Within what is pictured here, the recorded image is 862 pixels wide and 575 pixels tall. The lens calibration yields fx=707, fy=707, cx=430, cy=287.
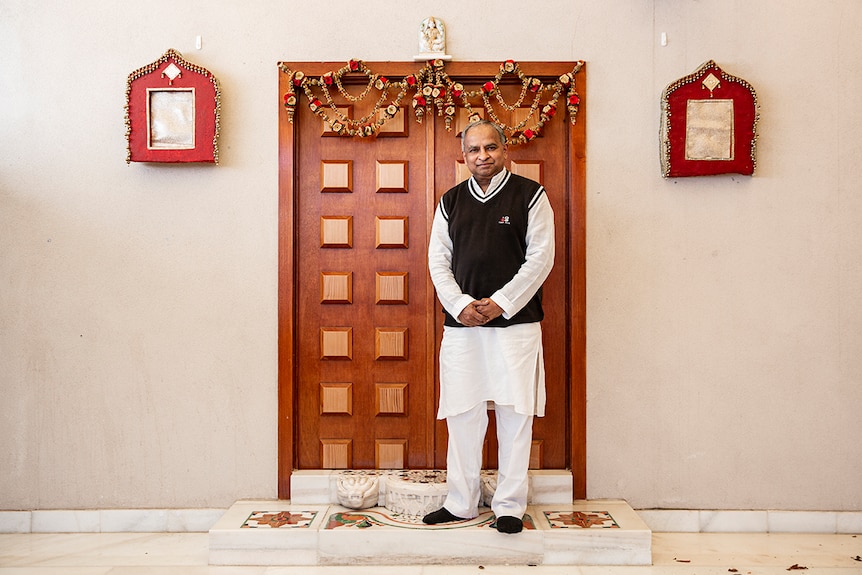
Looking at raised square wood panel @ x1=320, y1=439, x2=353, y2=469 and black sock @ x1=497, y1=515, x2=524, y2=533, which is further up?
raised square wood panel @ x1=320, y1=439, x2=353, y2=469

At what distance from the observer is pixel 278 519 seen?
3.14 meters

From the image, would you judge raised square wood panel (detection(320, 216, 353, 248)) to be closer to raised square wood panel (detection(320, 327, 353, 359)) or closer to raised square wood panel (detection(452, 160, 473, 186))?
raised square wood panel (detection(320, 327, 353, 359))

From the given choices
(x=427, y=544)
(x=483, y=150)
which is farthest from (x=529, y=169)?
(x=427, y=544)

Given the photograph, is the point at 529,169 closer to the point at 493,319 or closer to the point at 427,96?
the point at 427,96

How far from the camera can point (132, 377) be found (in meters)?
3.42

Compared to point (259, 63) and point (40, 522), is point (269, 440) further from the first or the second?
point (259, 63)

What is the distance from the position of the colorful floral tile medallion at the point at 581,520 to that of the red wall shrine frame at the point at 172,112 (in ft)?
7.47

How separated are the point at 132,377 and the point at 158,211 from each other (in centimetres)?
81

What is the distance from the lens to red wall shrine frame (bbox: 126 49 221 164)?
11.0 ft

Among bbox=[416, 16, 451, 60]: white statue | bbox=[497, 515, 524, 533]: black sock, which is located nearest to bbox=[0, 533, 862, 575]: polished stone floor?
bbox=[497, 515, 524, 533]: black sock

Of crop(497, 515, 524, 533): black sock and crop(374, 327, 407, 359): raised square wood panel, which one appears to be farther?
crop(374, 327, 407, 359): raised square wood panel

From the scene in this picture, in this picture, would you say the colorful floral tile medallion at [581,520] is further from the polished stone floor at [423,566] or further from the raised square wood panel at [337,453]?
the raised square wood panel at [337,453]

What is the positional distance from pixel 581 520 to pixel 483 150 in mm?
1661

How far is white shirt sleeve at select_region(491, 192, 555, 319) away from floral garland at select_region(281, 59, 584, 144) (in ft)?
1.93
